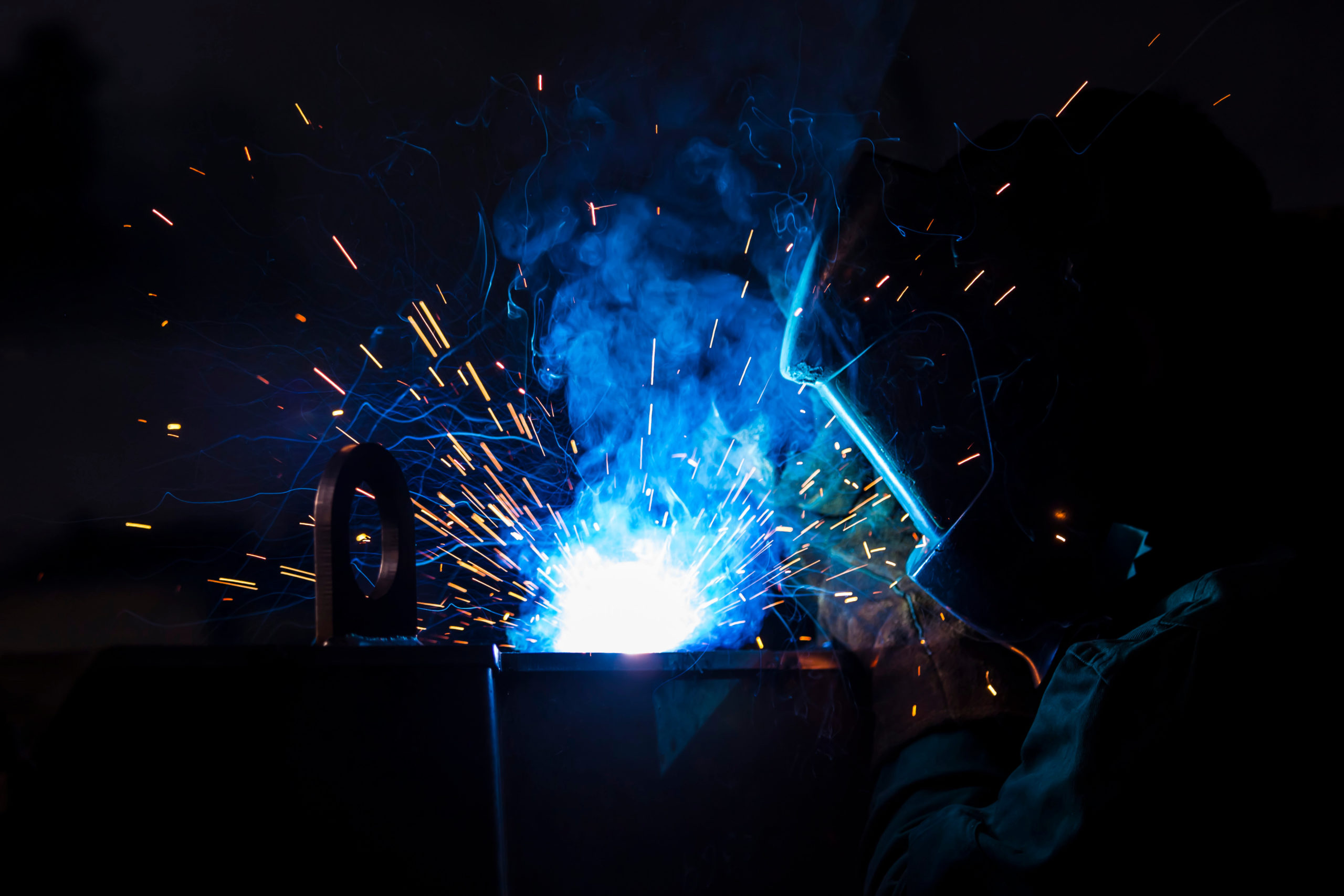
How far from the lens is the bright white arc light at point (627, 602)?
2.26m

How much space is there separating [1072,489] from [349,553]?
5.69 feet

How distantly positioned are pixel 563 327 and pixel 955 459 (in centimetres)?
154

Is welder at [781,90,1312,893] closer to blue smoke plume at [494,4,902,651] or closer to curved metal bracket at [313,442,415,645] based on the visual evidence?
blue smoke plume at [494,4,902,651]

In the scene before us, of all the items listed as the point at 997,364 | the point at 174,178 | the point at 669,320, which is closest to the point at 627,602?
the point at 669,320

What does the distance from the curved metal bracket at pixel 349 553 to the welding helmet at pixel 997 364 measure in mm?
1147

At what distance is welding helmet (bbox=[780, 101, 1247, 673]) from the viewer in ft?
4.97

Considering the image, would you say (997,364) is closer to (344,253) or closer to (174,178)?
(344,253)

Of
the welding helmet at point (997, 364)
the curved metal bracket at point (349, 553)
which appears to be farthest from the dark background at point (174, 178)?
the curved metal bracket at point (349, 553)

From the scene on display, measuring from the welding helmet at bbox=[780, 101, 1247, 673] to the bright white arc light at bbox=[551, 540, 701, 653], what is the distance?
0.93 m

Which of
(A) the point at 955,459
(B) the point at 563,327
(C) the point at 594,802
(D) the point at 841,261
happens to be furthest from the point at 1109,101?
(C) the point at 594,802

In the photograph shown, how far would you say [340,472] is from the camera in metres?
1.32

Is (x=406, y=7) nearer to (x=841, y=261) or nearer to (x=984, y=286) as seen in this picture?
(x=841, y=261)

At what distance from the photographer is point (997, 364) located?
5.31 ft

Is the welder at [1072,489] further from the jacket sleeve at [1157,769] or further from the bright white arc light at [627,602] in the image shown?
the bright white arc light at [627,602]
